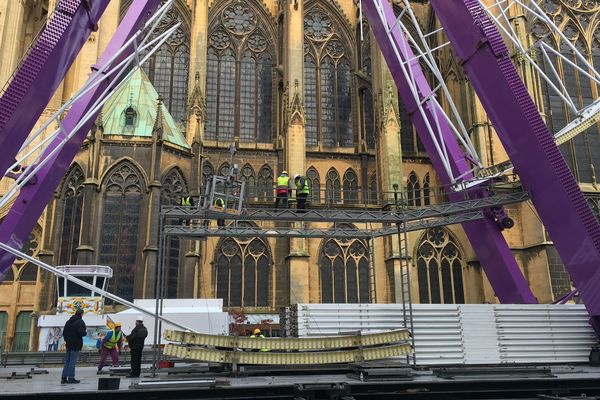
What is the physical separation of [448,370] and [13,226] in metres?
10.2

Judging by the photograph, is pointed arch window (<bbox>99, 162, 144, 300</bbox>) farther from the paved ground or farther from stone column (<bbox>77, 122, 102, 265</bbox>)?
the paved ground

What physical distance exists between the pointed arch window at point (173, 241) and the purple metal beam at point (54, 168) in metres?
10.5

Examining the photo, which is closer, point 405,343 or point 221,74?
point 405,343

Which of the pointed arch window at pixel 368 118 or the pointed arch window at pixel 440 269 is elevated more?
the pointed arch window at pixel 368 118

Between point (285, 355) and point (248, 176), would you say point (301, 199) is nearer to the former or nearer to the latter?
point (285, 355)

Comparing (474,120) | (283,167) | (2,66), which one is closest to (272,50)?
(283,167)

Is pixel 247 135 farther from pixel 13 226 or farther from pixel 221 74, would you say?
pixel 13 226

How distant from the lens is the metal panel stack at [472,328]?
503 inches

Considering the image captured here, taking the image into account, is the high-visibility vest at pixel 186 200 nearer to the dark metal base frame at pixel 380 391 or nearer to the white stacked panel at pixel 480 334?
the dark metal base frame at pixel 380 391

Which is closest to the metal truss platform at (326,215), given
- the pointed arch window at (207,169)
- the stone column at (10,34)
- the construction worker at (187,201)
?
the construction worker at (187,201)

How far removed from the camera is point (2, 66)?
2694 cm

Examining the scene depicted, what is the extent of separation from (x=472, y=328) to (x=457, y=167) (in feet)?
17.5

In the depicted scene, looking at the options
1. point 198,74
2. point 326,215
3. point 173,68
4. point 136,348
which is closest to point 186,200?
point 326,215

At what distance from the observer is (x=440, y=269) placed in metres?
29.5
